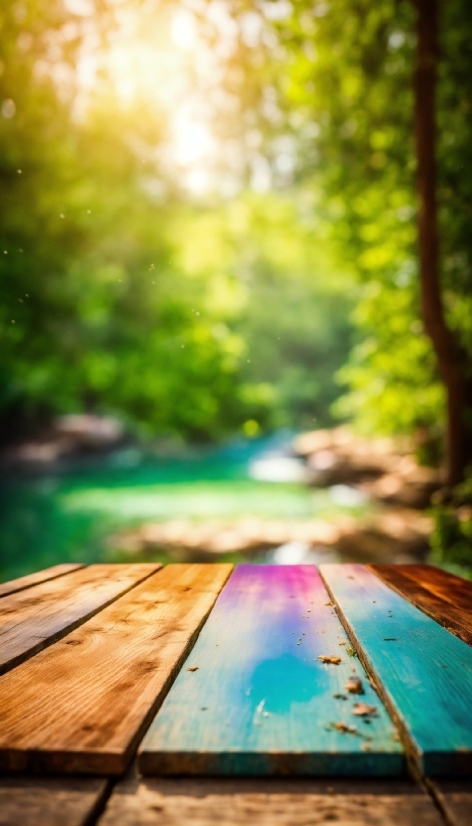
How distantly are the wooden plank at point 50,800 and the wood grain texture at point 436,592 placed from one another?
2.78 ft

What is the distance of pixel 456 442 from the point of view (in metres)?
5.86

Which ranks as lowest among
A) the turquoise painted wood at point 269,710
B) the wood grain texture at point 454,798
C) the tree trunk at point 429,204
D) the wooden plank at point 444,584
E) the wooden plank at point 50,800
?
the wooden plank at point 50,800

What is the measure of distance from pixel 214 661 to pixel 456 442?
17.2 ft

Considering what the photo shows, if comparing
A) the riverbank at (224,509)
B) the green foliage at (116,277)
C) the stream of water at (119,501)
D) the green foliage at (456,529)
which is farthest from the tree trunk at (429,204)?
the stream of water at (119,501)

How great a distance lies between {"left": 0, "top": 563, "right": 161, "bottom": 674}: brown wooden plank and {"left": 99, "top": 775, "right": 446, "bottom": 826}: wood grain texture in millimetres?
503

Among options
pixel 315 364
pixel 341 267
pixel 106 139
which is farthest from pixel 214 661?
pixel 315 364

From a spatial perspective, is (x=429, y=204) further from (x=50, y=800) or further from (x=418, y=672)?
(x=50, y=800)

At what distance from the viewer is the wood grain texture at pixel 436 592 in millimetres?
1407

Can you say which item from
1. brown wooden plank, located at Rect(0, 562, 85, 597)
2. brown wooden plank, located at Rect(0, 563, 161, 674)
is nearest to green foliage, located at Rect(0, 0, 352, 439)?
brown wooden plank, located at Rect(0, 562, 85, 597)

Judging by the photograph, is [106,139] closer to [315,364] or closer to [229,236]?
[229,236]

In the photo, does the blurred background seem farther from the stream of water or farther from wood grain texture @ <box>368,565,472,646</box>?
wood grain texture @ <box>368,565,472,646</box>

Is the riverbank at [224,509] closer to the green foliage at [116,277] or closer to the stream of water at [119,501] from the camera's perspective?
the stream of water at [119,501]

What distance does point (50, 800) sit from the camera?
31.0 inches

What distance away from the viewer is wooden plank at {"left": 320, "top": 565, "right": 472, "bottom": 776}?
82cm
